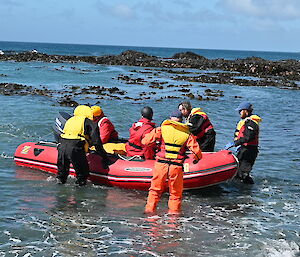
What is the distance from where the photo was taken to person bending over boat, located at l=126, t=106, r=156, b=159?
28.1 ft

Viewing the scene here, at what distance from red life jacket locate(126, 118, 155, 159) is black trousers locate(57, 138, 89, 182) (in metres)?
0.99

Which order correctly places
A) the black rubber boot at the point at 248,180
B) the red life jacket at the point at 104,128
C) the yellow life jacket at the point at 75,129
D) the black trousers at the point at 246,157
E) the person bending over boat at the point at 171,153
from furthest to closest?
the red life jacket at the point at 104,128
the black rubber boot at the point at 248,180
the black trousers at the point at 246,157
the yellow life jacket at the point at 75,129
the person bending over boat at the point at 171,153

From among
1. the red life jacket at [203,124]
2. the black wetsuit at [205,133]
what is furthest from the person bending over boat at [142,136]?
the red life jacket at [203,124]

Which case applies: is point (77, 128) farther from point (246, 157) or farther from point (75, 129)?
point (246, 157)

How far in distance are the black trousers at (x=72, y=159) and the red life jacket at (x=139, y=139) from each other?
0.99 meters

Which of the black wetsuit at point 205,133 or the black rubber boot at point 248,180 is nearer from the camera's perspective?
the black wetsuit at point 205,133

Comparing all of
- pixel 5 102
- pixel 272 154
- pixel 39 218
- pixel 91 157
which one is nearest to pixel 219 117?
pixel 272 154

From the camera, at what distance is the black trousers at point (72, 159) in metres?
8.42

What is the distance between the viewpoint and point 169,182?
7273 millimetres

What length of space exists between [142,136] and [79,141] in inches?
47.9

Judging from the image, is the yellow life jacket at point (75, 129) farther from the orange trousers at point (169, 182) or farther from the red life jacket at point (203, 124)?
the red life jacket at point (203, 124)

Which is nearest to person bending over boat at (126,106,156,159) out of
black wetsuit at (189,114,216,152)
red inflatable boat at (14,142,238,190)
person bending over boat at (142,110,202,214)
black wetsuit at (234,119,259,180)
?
red inflatable boat at (14,142,238,190)

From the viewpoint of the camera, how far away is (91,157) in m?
9.19

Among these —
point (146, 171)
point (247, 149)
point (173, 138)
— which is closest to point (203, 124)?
point (247, 149)
